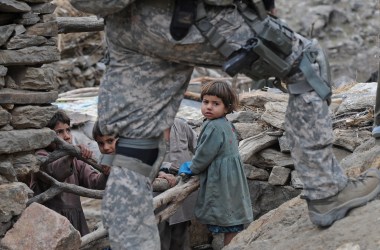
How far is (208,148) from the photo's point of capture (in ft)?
21.9

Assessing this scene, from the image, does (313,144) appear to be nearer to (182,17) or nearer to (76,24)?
(182,17)

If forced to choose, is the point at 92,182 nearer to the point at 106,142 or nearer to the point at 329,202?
the point at 106,142

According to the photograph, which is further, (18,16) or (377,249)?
(18,16)

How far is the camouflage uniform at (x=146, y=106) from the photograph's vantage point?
3.81 m

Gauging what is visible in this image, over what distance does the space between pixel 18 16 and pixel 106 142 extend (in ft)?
4.10

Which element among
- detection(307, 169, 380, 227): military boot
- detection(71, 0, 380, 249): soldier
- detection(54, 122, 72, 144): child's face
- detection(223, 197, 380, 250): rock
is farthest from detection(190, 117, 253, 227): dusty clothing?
detection(71, 0, 380, 249): soldier

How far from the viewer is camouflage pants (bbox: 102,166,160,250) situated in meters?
3.87

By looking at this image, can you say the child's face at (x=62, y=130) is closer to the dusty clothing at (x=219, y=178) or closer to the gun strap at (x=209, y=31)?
the dusty clothing at (x=219, y=178)

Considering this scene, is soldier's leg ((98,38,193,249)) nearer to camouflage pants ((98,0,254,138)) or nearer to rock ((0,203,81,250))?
camouflage pants ((98,0,254,138))

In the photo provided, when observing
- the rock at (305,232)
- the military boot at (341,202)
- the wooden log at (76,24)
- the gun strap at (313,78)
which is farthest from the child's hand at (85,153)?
the gun strap at (313,78)

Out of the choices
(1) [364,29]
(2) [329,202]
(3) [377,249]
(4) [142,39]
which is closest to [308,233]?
(2) [329,202]

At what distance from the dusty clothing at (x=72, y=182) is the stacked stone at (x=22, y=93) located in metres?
0.62

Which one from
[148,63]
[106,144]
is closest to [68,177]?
[106,144]

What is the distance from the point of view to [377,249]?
3.70m
